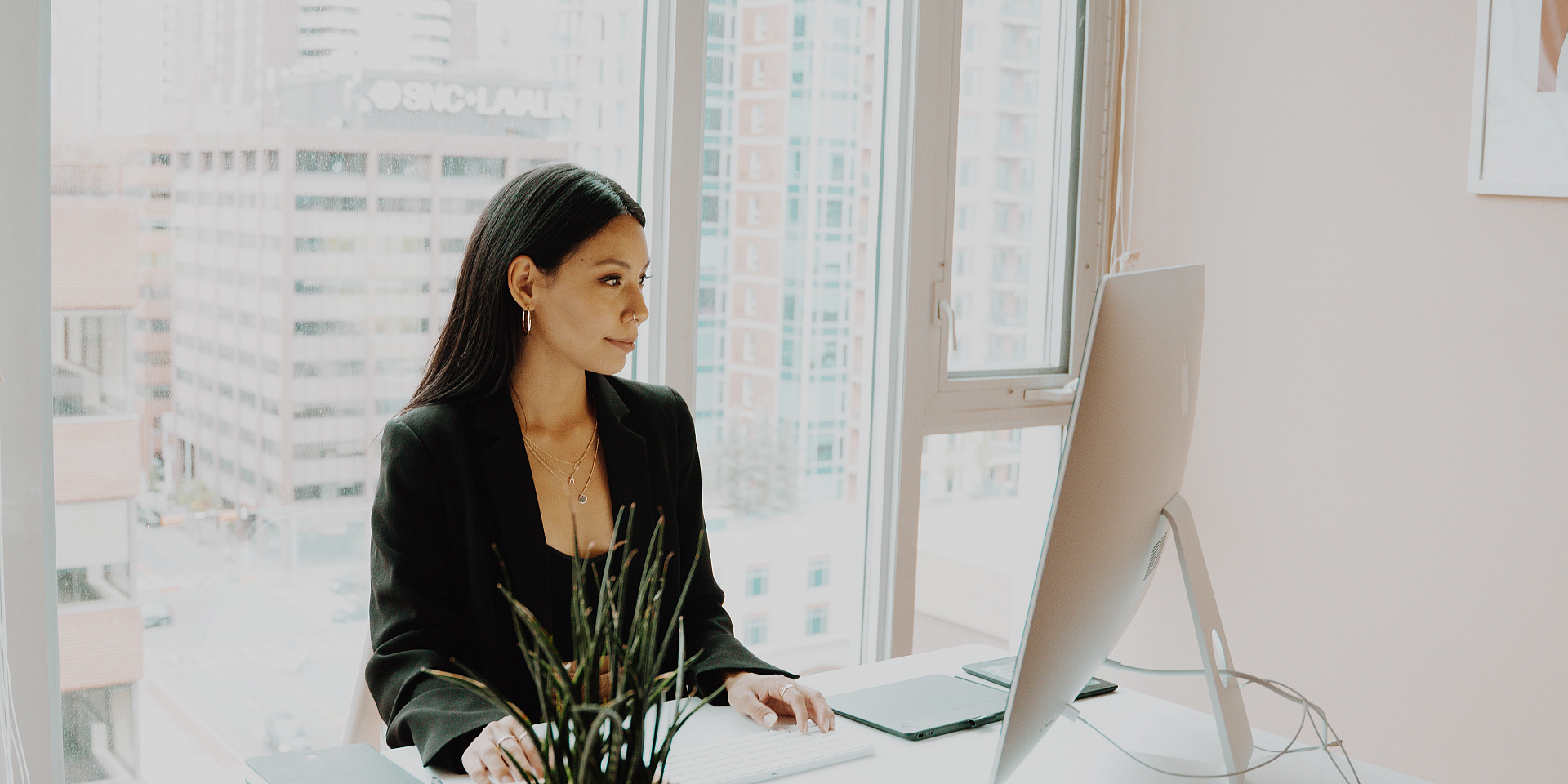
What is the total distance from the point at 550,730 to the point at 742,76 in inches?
74.2

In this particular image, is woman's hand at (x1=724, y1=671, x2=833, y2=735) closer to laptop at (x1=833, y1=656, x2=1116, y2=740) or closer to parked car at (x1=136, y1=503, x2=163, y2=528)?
laptop at (x1=833, y1=656, x2=1116, y2=740)

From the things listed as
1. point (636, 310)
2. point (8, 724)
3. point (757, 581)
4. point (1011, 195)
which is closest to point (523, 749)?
point (636, 310)

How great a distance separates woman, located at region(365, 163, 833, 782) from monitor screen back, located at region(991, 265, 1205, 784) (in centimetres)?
43

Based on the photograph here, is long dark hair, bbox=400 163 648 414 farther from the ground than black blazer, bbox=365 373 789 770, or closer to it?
farther from the ground

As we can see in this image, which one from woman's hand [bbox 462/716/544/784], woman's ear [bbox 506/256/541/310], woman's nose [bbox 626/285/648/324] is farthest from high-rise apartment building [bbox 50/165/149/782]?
woman's hand [bbox 462/716/544/784]

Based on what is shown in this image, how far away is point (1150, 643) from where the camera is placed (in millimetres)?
3070

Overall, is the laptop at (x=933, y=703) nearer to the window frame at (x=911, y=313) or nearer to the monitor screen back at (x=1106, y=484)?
the monitor screen back at (x=1106, y=484)

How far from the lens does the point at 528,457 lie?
1.62m

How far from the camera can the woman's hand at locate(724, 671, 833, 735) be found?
1346mm

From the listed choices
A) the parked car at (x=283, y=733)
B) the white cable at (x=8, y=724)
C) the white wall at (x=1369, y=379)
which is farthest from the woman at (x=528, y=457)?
the white wall at (x=1369, y=379)

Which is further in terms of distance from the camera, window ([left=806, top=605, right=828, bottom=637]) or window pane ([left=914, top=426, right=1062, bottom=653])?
window pane ([left=914, top=426, right=1062, bottom=653])

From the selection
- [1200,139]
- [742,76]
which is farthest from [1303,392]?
[742,76]

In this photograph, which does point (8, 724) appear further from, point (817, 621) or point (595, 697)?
point (817, 621)

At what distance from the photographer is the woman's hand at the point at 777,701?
1.35 metres
